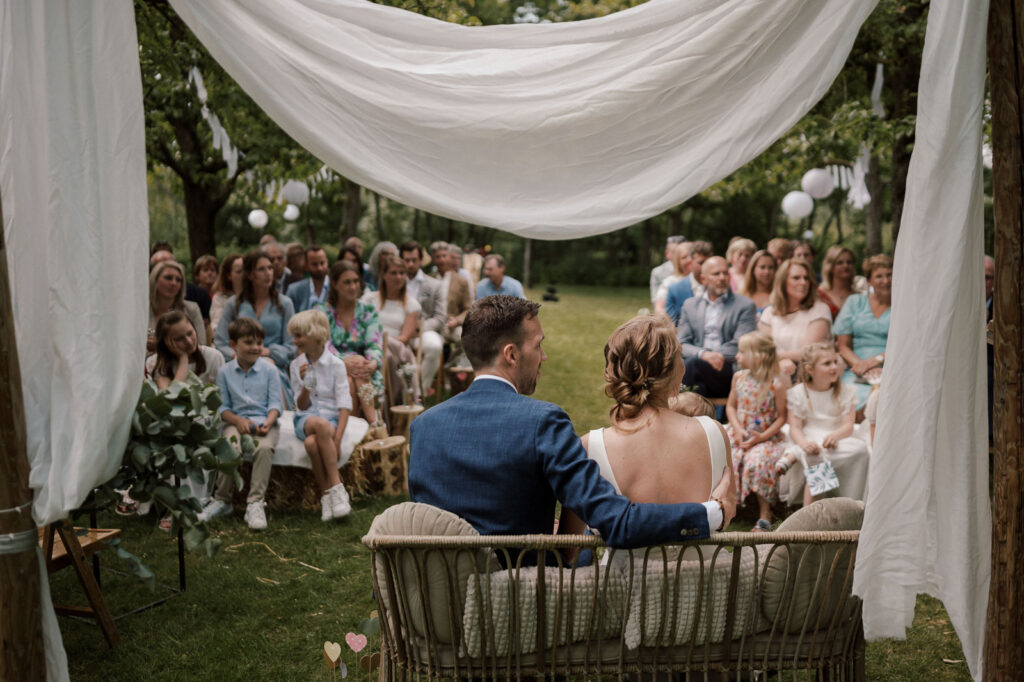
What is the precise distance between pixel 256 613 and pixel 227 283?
4.02 meters

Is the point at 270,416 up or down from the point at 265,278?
down

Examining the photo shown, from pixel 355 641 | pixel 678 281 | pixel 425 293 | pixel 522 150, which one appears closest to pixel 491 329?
pixel 522 150

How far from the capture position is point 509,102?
3.18 m

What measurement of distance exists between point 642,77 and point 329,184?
40.7 feet

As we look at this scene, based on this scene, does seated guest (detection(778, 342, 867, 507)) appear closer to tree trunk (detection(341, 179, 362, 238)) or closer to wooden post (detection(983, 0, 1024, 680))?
wooden post (detection(983, 0, 1024, 680))

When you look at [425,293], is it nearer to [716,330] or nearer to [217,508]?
[716,330]

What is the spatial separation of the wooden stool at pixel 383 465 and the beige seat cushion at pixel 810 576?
14.3 feet

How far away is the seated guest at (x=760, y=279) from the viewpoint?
314 inches

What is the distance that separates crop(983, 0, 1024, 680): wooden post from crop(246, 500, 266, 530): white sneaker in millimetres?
4544

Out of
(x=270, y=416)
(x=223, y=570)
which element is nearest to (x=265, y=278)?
(x=270, y=416)

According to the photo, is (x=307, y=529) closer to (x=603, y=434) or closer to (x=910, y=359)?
(x=603, y=434)

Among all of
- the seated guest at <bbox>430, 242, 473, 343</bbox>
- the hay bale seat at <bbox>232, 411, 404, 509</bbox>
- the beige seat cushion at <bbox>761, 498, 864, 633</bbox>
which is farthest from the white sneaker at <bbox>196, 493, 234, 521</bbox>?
the beige seat cushion at <bbox>761, 498, 864, 633</bbox>

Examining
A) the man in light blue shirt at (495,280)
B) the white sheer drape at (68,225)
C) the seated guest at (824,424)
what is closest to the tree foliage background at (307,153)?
the man in light blue shirt at (495,280)

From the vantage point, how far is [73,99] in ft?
9.87
